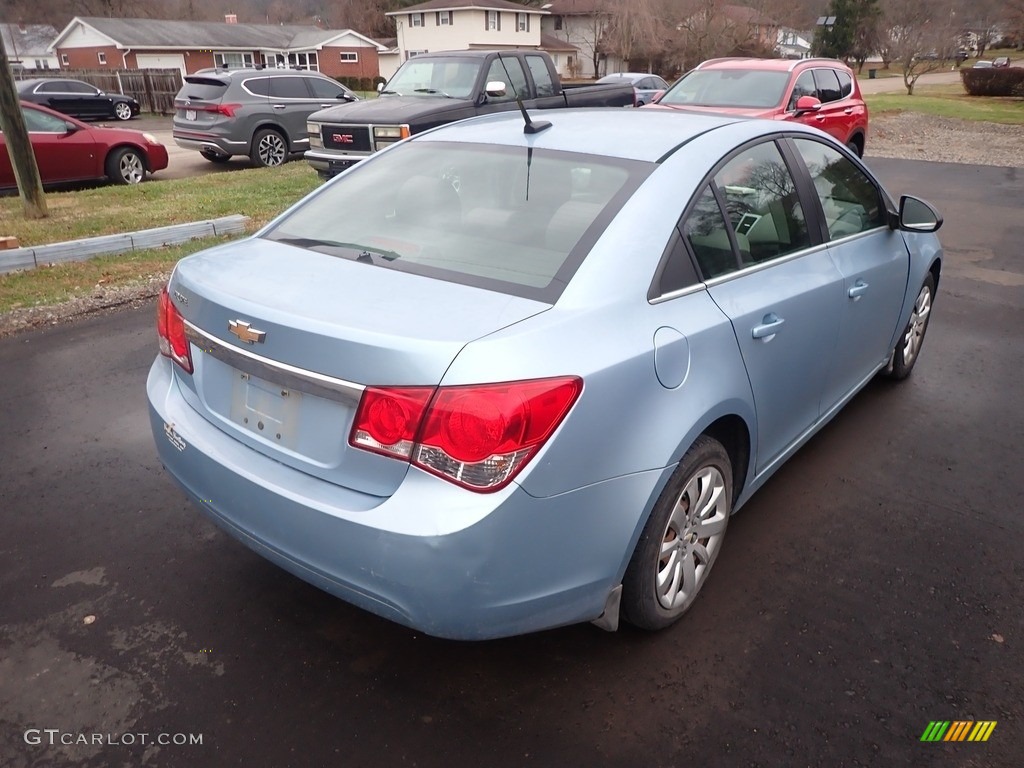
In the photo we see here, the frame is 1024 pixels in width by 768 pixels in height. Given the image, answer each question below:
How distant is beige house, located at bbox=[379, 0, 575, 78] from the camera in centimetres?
5603

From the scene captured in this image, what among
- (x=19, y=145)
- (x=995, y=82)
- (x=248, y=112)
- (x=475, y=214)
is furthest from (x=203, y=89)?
(x=995, y=82)

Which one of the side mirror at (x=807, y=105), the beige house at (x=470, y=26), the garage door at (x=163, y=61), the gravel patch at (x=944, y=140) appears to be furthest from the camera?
the beige house at (x=470, y=26)

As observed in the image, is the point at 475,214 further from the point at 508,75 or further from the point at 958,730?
the point at 508,75

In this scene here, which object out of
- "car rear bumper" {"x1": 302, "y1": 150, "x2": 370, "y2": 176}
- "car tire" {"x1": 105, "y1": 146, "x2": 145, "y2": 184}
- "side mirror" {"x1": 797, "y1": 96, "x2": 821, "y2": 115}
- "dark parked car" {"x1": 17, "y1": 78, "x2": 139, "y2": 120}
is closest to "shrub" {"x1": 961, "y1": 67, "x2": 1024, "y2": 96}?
"side mirror" {"x1": 797, "y1": 96, "x2": 821, "y2": 115}

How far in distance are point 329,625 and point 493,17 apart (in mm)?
59889

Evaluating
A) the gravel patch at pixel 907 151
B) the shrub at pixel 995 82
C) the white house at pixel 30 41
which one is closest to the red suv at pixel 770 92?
the gravel patch at pixel 907 151

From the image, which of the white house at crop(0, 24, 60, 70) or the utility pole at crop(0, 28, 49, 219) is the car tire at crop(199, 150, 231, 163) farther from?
the white house at crop(0, 24, 60, 70)

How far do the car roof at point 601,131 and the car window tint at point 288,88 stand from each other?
41.5 feet

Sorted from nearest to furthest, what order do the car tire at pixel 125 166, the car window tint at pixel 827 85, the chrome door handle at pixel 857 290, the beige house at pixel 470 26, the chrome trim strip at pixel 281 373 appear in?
the chrome trim strip at pixel 281 373 < the chrome door handle at pixel 857 290 < the car window tint at pixel 827 85 < the car tire at pixel 125 166 < the beige house at pixel 470 26

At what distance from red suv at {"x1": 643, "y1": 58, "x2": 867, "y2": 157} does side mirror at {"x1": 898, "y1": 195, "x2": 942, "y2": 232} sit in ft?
21.1

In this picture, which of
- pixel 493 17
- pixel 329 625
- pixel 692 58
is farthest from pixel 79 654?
pixel 493 17

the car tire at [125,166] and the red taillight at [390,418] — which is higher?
the red taillight at [390,418]

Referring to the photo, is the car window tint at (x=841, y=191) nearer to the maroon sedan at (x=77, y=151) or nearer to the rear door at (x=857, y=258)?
the rear door at (x=857, y=258)

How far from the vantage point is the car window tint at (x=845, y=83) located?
40.6 ft
